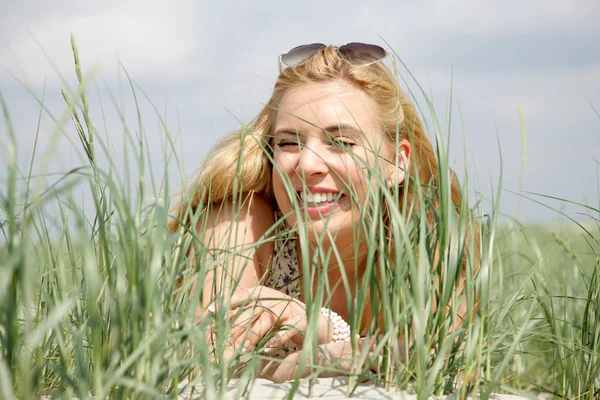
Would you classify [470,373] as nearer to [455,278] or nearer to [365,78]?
[455,278]

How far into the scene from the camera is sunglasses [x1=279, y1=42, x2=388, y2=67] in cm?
323

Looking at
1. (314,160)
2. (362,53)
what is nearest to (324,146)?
(314,160)

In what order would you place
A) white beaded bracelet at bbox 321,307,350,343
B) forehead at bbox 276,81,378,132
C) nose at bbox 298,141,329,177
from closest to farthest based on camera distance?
1. white beaded bracelet at bbox 321,307,350,343
2. nose at bbox 298,141,329,177
3. forehead at bbox 276,81,378,132

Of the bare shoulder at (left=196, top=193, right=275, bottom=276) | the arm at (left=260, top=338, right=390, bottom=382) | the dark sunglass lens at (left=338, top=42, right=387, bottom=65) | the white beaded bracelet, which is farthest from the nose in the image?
the arm at (left=260, top=338, right=390, bottom=382)

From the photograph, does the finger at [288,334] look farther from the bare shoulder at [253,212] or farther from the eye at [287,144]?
the eye at [287,144]

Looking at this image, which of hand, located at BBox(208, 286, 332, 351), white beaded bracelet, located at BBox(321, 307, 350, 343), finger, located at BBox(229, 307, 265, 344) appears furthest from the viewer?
white beaded bracelet, located at BBox(321, 307, 350, 343)

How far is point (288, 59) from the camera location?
334cm

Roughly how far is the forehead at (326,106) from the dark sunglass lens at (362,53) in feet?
0.62

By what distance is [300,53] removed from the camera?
334 centimetres

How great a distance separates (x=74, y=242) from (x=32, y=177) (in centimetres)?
34

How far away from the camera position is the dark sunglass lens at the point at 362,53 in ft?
10.6

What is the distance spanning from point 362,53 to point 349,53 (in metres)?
0.07

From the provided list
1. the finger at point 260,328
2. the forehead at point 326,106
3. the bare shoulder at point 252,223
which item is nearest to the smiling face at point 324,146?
the forehead at point 326,106

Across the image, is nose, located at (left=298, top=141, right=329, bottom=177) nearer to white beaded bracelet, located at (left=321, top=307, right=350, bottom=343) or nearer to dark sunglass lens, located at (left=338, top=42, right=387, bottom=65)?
white beaded bracelet, located at (left=321, top=307, right=350, bottom=343)
